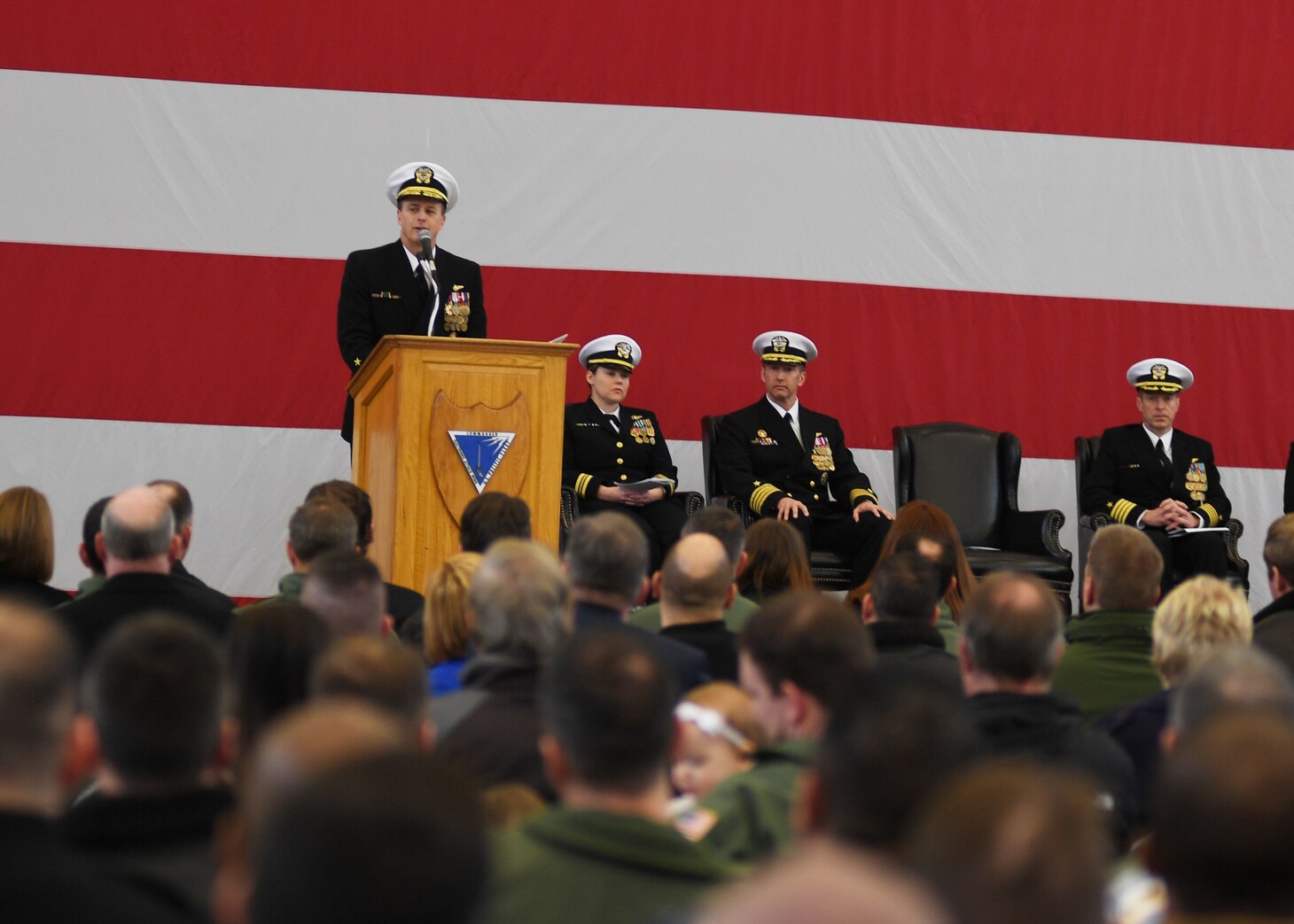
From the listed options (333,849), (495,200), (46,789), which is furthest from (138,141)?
(333,849)

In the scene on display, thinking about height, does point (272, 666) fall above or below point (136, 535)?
below

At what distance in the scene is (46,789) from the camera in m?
1.25

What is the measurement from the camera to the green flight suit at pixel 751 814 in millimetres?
1678

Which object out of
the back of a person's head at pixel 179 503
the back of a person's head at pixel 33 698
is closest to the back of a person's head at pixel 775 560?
the back of a person's head at pixel 179 503

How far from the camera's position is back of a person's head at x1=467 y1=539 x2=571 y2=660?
2082mm

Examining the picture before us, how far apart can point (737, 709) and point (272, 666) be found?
22.3 inches

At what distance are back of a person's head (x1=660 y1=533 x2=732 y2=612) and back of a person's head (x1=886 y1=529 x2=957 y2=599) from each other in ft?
2.22

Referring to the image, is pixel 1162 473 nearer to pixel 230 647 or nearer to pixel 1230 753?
pixel 230 647

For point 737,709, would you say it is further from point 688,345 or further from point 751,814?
point 688,345

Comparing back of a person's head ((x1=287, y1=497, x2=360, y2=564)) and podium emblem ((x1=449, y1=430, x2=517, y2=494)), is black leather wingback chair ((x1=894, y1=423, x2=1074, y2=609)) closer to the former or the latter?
podium emblem ((x1=449, y1=430, x2=517, y2=494))

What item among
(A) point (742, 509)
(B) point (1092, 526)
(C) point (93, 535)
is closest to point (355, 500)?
(C) point (93, 535)

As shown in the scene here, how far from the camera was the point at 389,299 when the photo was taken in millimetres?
4844

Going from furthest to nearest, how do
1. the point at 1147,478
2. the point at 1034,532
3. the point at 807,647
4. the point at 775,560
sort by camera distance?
the point at 1147,478 → the point at 1034,532 → the point at 775,560 → the point at 807,647

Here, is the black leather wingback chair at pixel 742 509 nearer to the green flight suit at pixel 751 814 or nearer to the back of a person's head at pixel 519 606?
the back of a person's head at pixel 519 606
